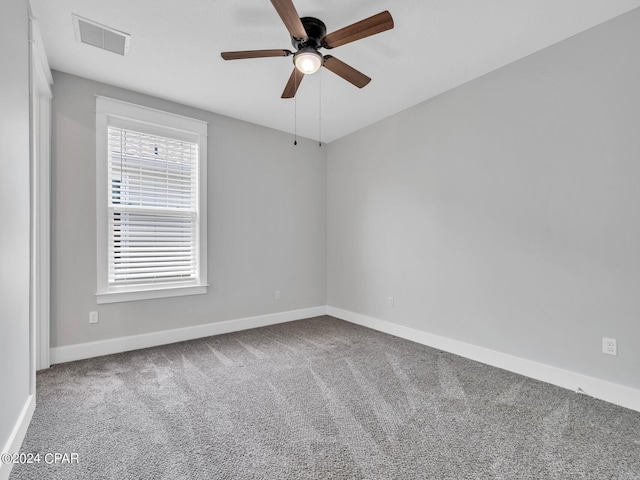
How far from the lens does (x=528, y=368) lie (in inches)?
106

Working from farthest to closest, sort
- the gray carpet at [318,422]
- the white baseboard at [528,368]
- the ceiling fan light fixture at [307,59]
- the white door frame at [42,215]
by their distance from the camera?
the white door frame at [42,215] < the white baseboard at [528,368] < the ceiling fan light fixture at [307,59] < the gray carpet at [318,422]

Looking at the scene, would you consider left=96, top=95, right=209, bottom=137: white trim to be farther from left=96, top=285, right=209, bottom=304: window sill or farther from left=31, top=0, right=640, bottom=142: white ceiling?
left=96, top=285, right=209, bottom=304: window sill

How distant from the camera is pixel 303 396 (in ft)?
7.69

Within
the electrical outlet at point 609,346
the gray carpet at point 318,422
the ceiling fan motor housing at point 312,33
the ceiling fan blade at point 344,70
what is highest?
the ceiling fan motor housing at point 312,33

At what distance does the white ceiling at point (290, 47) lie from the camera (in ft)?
7.13

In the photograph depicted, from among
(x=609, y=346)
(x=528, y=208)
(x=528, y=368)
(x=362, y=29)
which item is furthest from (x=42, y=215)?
(x=609, y=346)

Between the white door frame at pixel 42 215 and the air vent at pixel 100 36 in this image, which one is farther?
the white door frame at pixel 42 215

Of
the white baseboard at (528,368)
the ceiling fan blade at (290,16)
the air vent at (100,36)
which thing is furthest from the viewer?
the air vent at (100,36)

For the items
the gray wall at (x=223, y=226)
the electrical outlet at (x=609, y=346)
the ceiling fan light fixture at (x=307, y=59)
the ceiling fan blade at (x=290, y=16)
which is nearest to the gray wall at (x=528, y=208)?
the electrical outlet at (x=609, y=346)

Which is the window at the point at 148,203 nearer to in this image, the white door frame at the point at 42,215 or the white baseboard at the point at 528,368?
the white door frame at the point at 42,215

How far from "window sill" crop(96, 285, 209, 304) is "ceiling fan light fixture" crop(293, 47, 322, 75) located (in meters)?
2.63

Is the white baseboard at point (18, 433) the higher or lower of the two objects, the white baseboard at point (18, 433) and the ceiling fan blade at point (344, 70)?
the lower

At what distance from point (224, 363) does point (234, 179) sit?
2173 millimetres

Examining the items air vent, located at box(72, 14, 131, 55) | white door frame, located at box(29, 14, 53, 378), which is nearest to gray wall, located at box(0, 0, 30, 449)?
air vent, located at box(72, 14, 131, 55)
